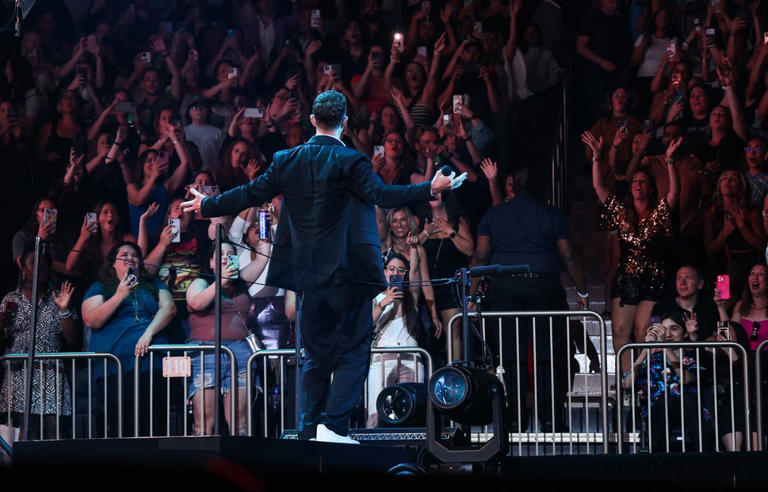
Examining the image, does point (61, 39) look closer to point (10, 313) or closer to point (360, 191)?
point (10, 313)

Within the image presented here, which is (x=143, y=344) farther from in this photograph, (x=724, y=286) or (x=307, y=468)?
(x=307, y=468)

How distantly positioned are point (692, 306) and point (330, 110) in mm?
5194

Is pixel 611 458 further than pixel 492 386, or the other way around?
pixel 611 458

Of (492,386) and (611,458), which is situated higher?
(492,386)

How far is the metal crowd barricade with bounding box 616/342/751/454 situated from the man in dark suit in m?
2.68

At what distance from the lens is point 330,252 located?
594cm

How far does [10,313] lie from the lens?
10367 millimetres

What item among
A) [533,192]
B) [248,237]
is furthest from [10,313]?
[533,192]

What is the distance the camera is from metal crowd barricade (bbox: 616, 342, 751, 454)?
7988 millimetres

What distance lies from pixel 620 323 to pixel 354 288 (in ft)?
17.4

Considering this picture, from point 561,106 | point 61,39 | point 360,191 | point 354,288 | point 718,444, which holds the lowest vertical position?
point 718,444

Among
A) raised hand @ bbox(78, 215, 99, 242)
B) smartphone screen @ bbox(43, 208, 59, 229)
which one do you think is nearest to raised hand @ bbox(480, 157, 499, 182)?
raised hand @ bbox(78, 215, 99, 242)

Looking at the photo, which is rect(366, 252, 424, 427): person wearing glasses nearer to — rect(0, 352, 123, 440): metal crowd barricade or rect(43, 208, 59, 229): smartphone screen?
rect(0, 352, 123, 440): metal crowd barricade

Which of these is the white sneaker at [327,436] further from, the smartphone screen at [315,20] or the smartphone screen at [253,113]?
the smartphone screen at [315,20]
